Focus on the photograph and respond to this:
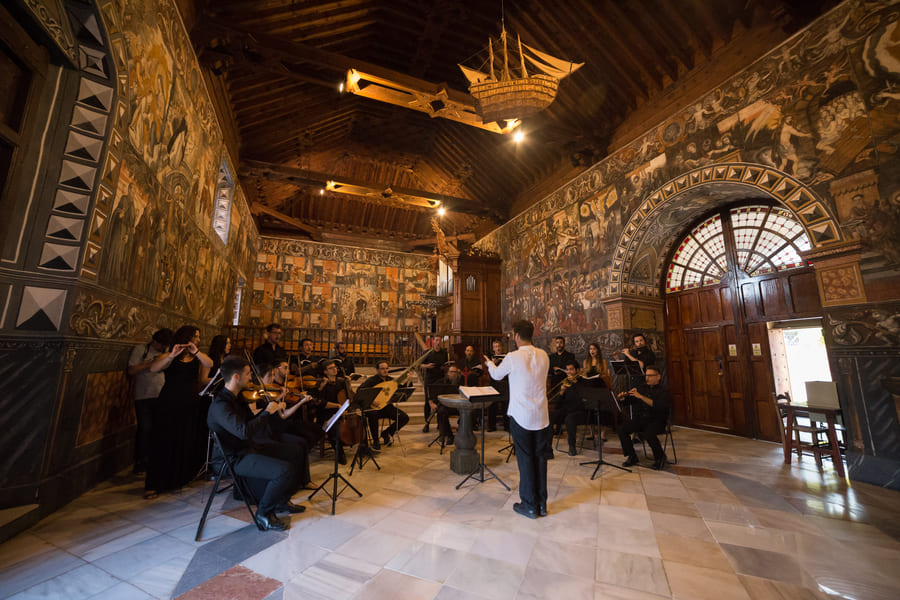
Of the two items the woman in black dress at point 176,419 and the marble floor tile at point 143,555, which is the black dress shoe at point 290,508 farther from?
the woman in black dress at point 176,419

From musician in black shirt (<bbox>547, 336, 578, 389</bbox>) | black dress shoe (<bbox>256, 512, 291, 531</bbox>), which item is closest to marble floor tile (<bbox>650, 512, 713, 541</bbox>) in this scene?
black dress shoe (<bbox>256, 512, 291, 531</bbox>)

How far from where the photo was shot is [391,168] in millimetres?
12977

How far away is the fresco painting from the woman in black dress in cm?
708

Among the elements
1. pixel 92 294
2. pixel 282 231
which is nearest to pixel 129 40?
pixel 92 294

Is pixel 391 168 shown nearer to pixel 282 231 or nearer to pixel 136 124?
pixel 282 231

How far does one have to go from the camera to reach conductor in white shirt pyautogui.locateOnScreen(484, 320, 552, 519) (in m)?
3.12

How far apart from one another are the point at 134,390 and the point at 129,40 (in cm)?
374

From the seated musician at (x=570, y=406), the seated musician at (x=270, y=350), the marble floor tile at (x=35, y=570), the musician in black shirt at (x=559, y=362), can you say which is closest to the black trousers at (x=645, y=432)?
the seated musician at (x=570, y=406)

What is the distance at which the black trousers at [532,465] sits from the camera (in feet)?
10.2

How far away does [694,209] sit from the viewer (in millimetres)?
6762

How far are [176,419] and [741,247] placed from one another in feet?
29.0

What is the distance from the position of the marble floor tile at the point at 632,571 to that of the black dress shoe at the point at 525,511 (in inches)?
25.6

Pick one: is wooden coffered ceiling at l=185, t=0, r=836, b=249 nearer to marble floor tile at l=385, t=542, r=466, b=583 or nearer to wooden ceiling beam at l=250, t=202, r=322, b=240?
wooden ceiling beam at l=250, t=202, r=322, b=240

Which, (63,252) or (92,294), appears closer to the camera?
(63,252)
